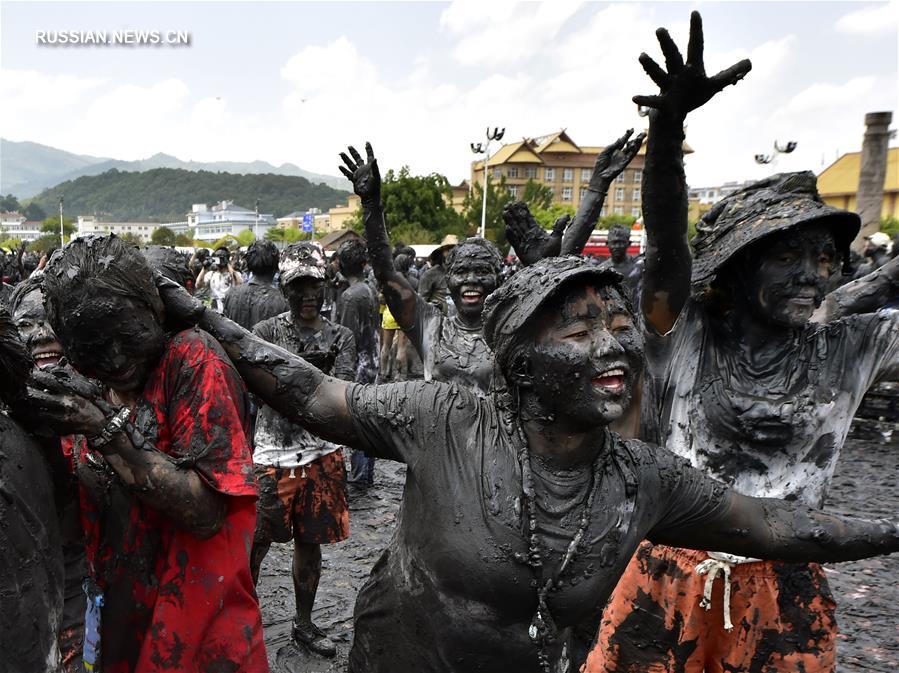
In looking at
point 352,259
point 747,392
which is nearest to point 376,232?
point 747,392

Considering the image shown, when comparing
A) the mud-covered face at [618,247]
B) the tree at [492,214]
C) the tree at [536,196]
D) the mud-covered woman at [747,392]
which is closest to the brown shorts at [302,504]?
the mud-covered woman at [747,392]

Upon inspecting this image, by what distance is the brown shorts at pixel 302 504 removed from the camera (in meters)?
4.12

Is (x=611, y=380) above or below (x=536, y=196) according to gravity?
below

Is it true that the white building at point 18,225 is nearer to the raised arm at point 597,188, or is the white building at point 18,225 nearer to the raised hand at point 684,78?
the raised arm at point 597,188

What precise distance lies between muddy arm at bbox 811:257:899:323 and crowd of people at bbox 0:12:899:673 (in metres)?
0.60

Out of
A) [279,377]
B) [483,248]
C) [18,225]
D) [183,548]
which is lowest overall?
[183,548]

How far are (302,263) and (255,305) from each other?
2108 millimetres

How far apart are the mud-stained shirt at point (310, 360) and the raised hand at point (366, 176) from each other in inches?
38.8

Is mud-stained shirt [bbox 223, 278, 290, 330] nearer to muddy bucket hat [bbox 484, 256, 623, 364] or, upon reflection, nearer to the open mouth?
muddy bucket hat [bbox 484, 256, 623, 364]

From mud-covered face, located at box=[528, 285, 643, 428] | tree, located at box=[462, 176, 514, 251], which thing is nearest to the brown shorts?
mud-covered face, located at box=[528, 285, 643, 428]

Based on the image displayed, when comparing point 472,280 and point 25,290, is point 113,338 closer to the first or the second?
point 25,290

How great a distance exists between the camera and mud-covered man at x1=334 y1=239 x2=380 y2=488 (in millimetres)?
7266

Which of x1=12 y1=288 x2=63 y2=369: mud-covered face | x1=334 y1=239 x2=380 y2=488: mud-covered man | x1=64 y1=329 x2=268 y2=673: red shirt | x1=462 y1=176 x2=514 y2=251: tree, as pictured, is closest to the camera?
x1=64 y1=329 x2=268 y2=673: red shirt

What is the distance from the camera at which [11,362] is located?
1653 mm
